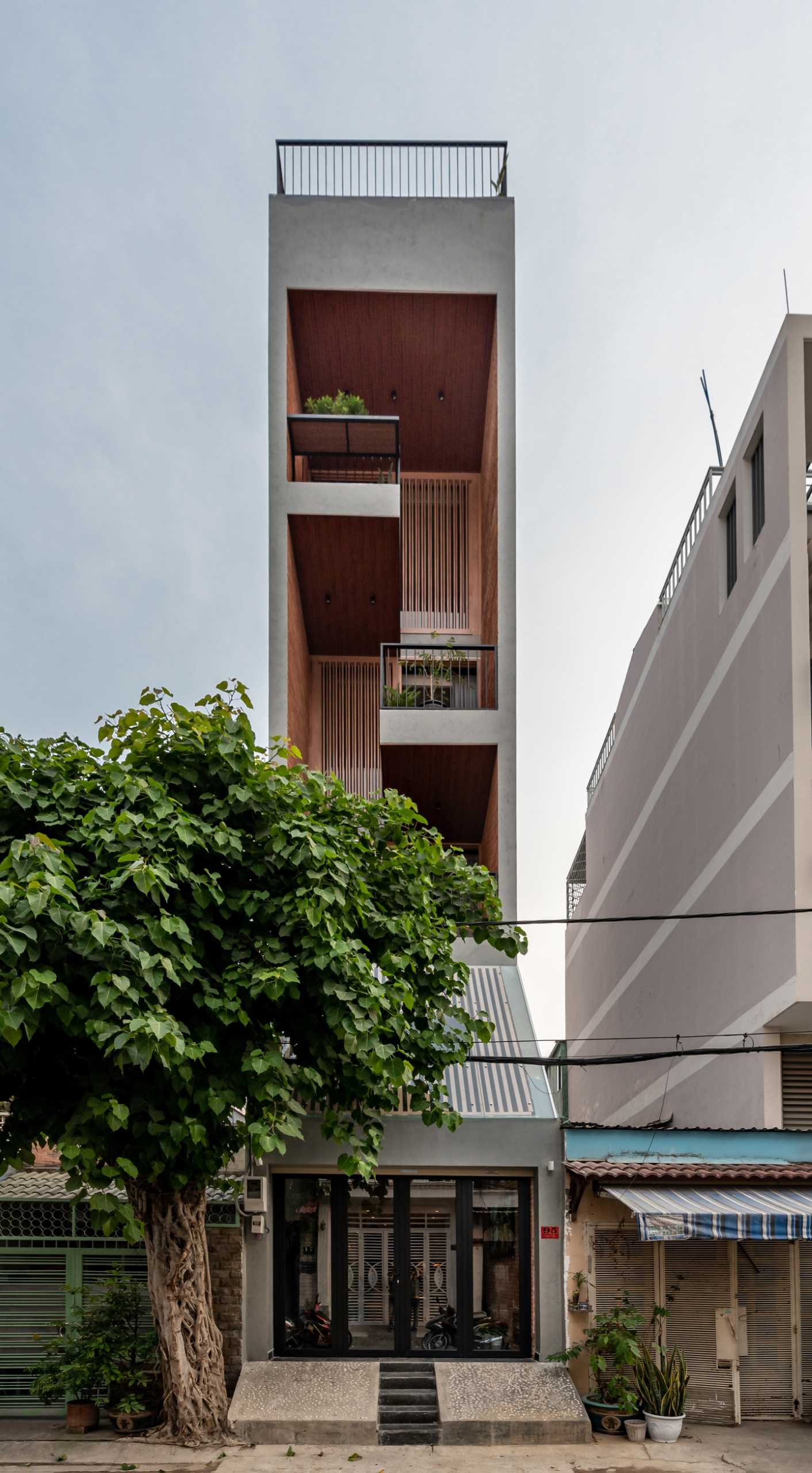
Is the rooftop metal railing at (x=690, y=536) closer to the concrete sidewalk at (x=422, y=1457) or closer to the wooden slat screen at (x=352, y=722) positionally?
the wooden slat screen at (x=352, y=722)

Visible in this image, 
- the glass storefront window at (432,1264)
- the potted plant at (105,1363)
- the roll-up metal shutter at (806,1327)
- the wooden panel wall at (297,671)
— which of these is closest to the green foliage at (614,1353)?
the glass storefront window at (432,1264)

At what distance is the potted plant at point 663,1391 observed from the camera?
1224 centimetres

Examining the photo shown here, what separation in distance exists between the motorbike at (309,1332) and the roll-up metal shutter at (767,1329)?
4.67 meters

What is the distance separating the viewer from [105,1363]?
12633 millimetres

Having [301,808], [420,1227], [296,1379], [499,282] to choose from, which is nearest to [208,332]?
[499,282]

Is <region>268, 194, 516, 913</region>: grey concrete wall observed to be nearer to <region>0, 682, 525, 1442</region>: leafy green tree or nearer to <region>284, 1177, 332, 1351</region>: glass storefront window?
<region>0, 682, 525, 1442</region>: leafy green tree

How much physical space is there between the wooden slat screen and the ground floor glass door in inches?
314

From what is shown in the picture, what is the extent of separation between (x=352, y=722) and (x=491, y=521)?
184 inches

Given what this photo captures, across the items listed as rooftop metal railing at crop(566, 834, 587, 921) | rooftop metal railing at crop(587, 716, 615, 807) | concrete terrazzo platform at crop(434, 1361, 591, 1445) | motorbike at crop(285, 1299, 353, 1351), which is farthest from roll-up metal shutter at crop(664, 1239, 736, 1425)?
rooftop metal railing at crop(566, 834, 587, 921)

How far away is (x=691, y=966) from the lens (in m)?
20.5

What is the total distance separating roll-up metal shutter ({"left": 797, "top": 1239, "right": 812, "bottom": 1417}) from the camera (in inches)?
515

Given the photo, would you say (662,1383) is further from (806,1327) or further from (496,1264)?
(496,1264)

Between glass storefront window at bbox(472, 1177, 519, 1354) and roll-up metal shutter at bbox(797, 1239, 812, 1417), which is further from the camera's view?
glass storefront window at bbox(472, 1177, 519, 1354)

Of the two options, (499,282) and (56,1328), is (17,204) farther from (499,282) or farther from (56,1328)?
(56,1328)
